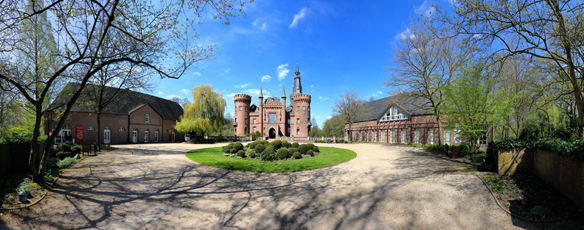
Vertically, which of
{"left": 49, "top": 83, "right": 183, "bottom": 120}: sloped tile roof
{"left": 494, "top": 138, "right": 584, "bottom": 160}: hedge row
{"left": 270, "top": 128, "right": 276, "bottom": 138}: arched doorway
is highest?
{"left": 49, "top": 83, "right": 183, "bottom": 120}: sloped tile roof

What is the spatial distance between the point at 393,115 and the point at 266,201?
2995 cm

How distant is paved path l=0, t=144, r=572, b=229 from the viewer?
20.2ft

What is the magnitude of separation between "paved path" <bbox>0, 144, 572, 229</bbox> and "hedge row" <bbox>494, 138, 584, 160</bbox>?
2049 mm

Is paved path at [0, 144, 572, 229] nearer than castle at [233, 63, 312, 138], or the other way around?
paved path at [0, 144, 572, 229]

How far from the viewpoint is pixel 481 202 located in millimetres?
7023

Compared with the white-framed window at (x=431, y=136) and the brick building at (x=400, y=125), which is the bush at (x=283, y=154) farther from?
the white-framed window at (x=431, y=136)

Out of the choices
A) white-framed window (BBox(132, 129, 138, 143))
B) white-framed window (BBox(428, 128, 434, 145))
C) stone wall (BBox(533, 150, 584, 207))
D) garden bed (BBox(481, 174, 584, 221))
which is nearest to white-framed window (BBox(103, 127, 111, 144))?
white-framed window (BBox(132, 129, 138, 143))

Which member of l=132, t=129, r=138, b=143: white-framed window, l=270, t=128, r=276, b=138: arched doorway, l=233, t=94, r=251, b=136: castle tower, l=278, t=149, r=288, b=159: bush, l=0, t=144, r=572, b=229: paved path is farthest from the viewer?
l=270, t=128, r=276, b=138: arched doorway

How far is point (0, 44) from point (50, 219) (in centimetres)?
650

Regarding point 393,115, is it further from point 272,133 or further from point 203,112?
point 272,133

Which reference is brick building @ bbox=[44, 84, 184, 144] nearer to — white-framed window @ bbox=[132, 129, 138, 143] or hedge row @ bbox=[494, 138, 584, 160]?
white-framed window @ bbox=[132, 129, 138, 143]

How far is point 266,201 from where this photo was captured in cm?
773

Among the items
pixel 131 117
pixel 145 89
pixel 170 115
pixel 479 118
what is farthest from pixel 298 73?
pixel 479 118

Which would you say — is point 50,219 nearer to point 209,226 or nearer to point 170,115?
point 209,226
